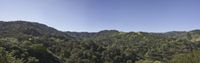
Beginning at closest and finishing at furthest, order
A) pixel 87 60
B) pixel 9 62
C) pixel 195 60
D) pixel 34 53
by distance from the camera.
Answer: pixel 9 62 < pixel 34 53 < pixel 195 60 < pixel 87 60

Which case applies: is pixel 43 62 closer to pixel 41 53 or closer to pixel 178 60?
pixel 41 53

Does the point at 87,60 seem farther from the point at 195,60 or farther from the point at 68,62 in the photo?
the point at 195,60

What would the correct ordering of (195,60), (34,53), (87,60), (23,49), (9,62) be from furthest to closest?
(87,60)
(195,60)
(34,53)
(23,49)
(9,62)

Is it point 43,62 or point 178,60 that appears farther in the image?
point 178,60

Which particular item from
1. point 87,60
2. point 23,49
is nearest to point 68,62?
point 87,60

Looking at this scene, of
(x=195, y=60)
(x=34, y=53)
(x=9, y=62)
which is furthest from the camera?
(x=195, y=60)

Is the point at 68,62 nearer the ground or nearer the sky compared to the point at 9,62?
nearer the ground

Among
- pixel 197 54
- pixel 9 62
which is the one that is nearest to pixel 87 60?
pixel 197 54

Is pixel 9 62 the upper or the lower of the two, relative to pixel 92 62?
upper

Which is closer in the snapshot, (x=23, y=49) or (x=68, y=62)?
(x=23, y=49)
